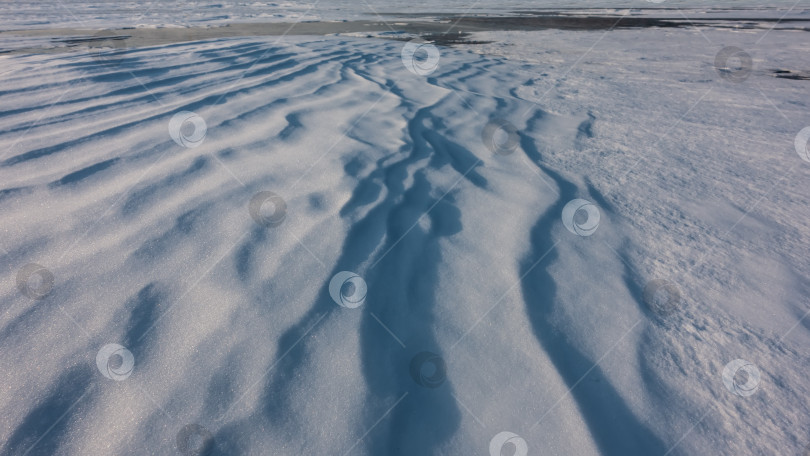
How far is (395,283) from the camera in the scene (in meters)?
1.38

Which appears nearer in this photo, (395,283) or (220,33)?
(395,283)

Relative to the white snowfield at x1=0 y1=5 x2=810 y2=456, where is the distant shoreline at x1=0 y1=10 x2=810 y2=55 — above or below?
below

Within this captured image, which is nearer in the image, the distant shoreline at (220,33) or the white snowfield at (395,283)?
the white snowfield at (395,283)

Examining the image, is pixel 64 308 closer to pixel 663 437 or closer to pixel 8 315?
pixel 8 315

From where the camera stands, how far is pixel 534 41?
7.26 meters

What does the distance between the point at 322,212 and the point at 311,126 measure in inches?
44.0

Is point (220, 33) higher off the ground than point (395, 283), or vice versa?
point (395, 283)

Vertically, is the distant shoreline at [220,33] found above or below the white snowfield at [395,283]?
below

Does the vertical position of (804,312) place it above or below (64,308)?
above

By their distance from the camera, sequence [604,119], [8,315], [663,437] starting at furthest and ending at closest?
[604,119] < [8,315] < [663,437]

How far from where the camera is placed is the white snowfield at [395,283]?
3.15ft

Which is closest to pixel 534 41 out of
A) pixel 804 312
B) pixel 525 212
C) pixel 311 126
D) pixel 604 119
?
pixel 604 119

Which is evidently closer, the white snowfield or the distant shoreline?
the white snowfield

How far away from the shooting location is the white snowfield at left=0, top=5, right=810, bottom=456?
0.96 m
